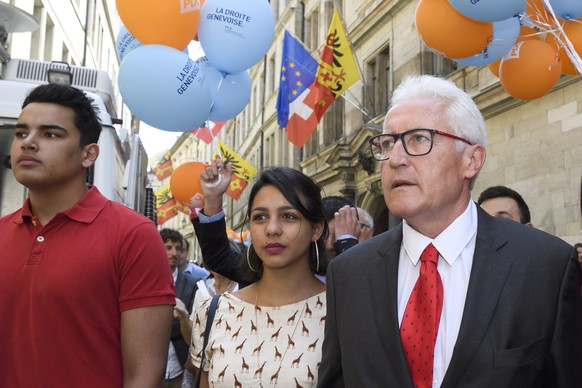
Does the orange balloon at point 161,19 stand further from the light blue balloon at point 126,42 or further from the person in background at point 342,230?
the person in background at point 342,230

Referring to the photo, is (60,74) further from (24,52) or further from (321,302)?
(24,52)

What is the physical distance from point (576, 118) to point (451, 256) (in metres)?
7.81

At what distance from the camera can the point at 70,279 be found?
2.38 meters

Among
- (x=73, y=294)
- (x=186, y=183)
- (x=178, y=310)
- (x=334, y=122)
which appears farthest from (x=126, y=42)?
(x=334, y=122)

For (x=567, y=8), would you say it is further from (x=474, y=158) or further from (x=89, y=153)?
(x=89, y=153)

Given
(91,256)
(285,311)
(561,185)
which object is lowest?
(285,311)

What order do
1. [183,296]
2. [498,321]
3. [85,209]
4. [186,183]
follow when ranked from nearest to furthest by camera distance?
1. [498,321]
2. [85,209]
3. [186,183]
4. [183,296]

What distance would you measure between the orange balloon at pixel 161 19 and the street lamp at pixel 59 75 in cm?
71

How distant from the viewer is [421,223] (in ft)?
7.67

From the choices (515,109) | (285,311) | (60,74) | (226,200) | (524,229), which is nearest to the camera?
(524,229)

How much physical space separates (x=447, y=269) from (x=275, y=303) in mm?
1058

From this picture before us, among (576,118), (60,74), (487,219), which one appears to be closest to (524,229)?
(487,219)

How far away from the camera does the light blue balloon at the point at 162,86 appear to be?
458cm

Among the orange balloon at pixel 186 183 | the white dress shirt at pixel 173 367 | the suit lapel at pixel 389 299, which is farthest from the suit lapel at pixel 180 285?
the suit lapel at pixel 389 299
